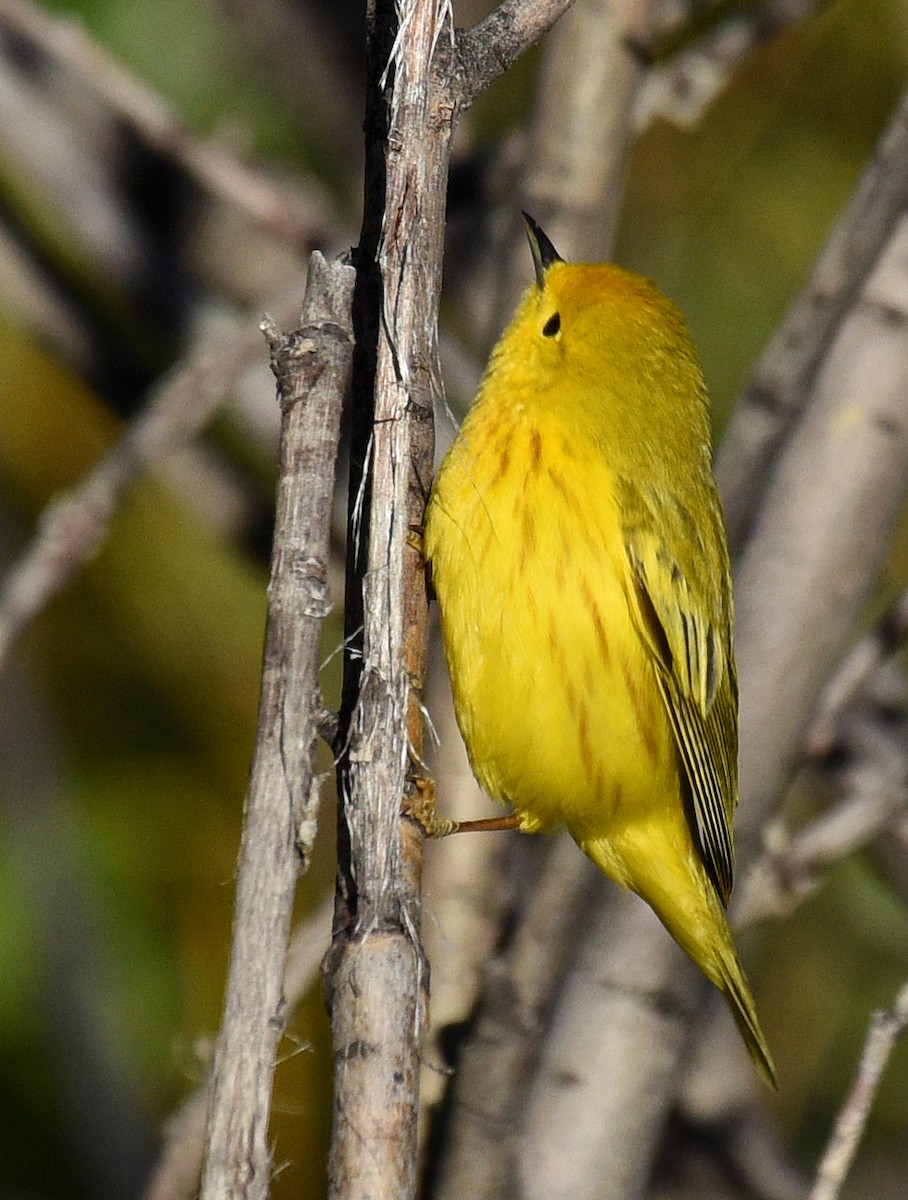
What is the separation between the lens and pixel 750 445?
344 cm

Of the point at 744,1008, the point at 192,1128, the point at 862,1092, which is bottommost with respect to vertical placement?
the point at 192,1128

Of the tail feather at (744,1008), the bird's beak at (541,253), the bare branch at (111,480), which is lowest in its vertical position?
the tail feather at (744,1008)

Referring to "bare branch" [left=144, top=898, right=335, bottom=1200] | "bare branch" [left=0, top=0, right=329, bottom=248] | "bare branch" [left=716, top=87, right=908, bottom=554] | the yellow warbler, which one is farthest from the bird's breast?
"bare branch" [left=0, top=0, right=329, bottom=248]

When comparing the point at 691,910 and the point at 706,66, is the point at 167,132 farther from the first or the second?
the point at 691,910

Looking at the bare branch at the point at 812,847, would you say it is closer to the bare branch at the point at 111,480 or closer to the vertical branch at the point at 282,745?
the bare branch at the point at 111,480

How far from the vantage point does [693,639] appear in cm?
280

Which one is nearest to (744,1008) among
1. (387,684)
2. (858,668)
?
(858,668)

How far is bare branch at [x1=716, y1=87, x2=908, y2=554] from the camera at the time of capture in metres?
3.23

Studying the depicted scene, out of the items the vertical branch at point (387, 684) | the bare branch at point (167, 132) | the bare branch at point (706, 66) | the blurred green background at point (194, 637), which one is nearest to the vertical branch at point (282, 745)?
the vertical branch at point (387, 684)

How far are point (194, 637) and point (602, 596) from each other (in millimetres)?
2357

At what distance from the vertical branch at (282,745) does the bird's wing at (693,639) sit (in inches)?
40.2

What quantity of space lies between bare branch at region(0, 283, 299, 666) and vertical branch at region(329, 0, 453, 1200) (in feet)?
4.06

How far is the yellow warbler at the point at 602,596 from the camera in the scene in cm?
253

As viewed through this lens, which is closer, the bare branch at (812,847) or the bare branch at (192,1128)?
the bare branch at (192,1128)
